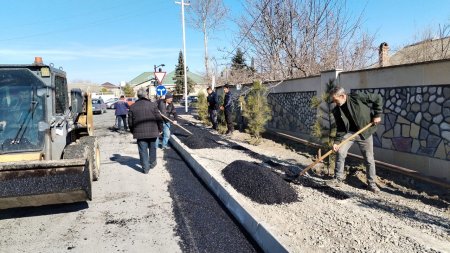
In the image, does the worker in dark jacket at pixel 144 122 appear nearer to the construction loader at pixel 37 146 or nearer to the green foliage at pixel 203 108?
the construction loader at pixel 37 146

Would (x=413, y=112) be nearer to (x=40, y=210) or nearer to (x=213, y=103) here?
(x=40, y=210)

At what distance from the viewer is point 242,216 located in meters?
4.86

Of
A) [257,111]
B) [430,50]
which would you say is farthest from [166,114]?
[430,50]

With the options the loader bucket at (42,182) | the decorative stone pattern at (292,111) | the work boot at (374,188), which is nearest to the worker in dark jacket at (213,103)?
the decorative stone pattern at (292,111)

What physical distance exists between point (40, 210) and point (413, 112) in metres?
6.66

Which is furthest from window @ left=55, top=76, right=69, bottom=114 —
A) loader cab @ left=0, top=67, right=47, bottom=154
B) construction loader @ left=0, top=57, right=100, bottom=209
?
loader cab @ left=0, top=67, right=47, bottom=154

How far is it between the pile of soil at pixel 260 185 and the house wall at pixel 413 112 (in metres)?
2.80

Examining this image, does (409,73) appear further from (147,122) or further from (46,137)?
(46,137)

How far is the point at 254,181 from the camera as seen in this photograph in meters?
5.94

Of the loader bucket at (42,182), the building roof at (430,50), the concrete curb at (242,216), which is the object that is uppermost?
the building roof at (430,50)

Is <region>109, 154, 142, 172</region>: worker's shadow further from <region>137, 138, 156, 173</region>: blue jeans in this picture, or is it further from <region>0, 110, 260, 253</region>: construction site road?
<region>0, 110, 260, 253</region>: construction site road

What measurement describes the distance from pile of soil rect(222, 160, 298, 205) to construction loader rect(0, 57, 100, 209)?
2.32 m

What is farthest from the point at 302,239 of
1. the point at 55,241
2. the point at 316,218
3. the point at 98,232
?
the point at 55,241

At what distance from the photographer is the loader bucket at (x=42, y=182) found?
4.79m
